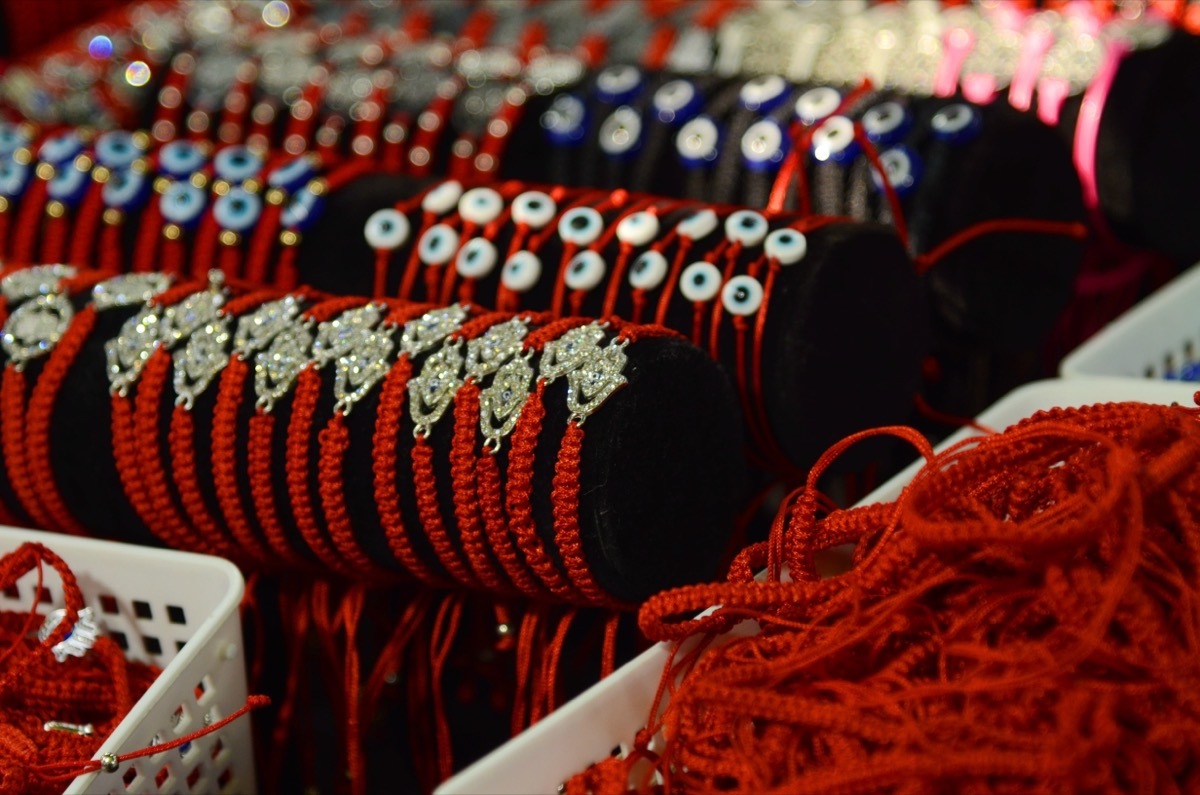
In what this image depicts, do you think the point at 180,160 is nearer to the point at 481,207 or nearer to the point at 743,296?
the point at 481,207

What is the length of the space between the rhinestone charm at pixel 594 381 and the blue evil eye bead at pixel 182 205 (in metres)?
0.35

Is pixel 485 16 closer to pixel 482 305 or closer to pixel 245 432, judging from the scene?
pixel 482 305

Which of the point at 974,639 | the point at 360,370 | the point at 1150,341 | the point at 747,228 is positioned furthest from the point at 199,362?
the point at 1150,341

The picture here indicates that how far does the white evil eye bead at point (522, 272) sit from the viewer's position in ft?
2.46

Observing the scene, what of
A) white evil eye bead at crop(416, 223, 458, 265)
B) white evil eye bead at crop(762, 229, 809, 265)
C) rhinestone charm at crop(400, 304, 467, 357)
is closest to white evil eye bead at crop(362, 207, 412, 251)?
white evil eye bead at crop(416, 223, 458, 265)

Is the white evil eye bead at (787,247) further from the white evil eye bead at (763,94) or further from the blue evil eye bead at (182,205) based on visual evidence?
the blue evil eye bead at (182,205)

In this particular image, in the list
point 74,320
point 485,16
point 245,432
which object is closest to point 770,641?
point 245,432

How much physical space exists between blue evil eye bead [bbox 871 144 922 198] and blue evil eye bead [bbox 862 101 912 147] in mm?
13

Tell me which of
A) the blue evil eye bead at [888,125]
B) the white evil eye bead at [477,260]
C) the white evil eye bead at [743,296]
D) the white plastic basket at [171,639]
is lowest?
the white plastic basket at [171,639]

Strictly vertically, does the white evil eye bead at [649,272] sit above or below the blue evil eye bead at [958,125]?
below

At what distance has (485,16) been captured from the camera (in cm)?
122

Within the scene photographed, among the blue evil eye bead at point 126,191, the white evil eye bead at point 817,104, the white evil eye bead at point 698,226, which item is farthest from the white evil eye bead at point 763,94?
the blue evil eye bead at point 126,191

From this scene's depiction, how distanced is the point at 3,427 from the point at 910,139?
546 millimetres

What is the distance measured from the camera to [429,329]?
0.67 metres
